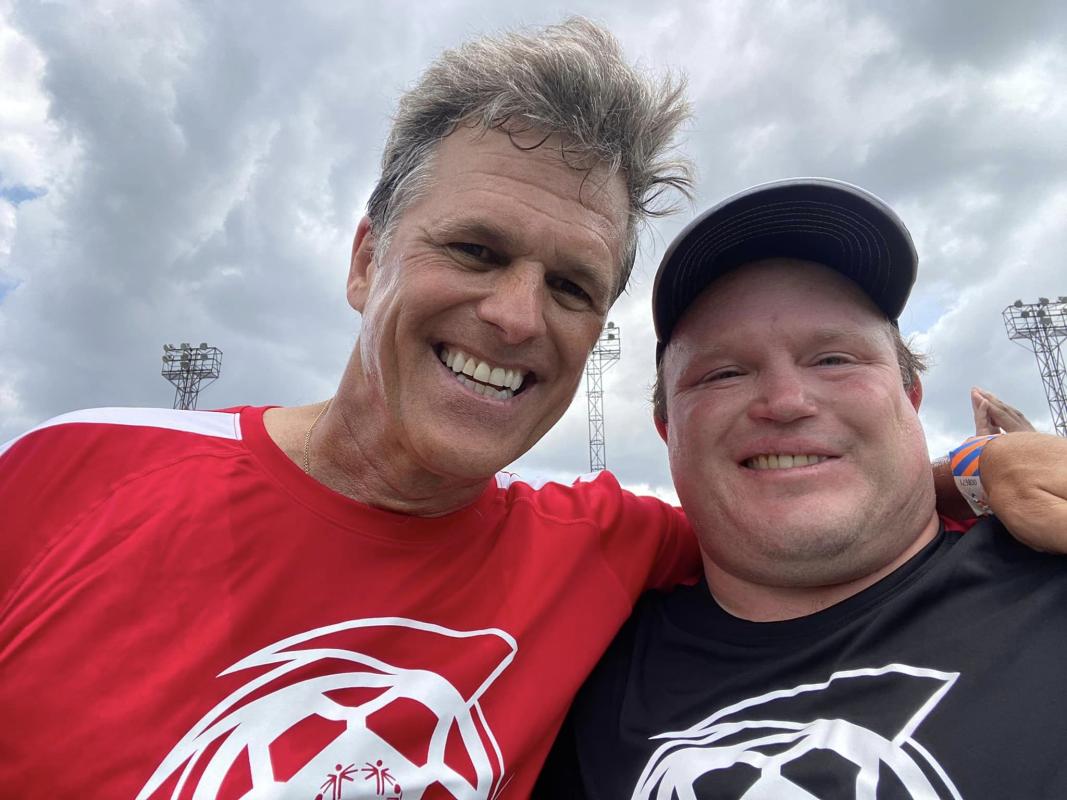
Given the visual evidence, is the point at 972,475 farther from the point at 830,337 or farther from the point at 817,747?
the point at 817,747

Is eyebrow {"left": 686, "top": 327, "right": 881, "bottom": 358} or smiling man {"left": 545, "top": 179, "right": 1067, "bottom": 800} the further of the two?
eyebrow {"left": 686, "top": 327, "right": 881, "bottom": 358}

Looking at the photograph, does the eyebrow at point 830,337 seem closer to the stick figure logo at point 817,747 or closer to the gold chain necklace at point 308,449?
the stick figure logo at point 817,747

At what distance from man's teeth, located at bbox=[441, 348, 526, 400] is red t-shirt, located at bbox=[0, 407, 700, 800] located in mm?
432

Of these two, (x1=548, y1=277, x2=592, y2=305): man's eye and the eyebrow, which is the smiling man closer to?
the eyebrow

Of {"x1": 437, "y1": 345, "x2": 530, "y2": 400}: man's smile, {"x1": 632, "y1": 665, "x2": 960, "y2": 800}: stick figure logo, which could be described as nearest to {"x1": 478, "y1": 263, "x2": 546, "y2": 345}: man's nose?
{"x1": 437, "y1": 345, "x2": 530, "y2": 400}: man's smile

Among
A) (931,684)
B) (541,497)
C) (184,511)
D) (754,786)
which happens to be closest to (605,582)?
(541,497)

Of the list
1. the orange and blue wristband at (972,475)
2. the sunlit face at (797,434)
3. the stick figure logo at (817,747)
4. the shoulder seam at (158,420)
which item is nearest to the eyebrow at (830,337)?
the sunlit face at (797,434)

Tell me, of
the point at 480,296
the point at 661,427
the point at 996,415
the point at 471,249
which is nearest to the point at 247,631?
the point at 480,296

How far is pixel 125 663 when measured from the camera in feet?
4.33

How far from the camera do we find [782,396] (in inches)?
72.2

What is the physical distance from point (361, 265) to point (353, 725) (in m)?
1.40

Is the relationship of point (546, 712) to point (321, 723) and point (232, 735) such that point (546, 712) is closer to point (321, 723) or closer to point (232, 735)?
point (321, 723)

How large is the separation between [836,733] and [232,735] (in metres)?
1.39

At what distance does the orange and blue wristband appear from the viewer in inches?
72.2
